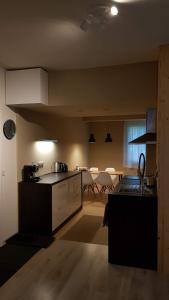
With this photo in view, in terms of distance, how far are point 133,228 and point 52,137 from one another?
9.71 ft

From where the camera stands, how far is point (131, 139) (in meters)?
7.98

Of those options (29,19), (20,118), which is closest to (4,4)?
(29,19)

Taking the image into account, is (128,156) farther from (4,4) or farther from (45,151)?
(4,4)

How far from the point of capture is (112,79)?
3535 mm

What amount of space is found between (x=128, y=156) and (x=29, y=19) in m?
6.44

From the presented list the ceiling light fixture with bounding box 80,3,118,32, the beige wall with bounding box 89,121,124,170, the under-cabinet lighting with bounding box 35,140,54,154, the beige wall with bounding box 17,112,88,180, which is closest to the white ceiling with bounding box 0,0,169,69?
the ceiling light fixture with bounding box 80,3,118,32

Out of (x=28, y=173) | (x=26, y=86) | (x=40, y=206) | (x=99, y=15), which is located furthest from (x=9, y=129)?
(x=99, y=15)

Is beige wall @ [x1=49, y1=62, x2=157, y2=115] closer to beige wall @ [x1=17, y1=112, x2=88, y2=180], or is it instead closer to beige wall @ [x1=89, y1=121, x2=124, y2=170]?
beige wall @ [x1=17, y1=112, x2=88, y2=180]

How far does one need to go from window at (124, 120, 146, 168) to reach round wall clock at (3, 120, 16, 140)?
16.2 feet

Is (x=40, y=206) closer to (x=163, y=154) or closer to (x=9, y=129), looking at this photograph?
(x=9, y=129)

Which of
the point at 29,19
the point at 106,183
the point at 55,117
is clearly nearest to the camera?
the point at 29,19

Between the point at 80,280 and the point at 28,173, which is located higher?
the point at 28,173

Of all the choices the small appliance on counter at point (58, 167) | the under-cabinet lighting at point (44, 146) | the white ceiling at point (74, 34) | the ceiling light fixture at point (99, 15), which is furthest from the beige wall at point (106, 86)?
the small appliance on counter at point (58, 167)

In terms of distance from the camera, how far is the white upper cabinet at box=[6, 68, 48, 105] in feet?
11.5
